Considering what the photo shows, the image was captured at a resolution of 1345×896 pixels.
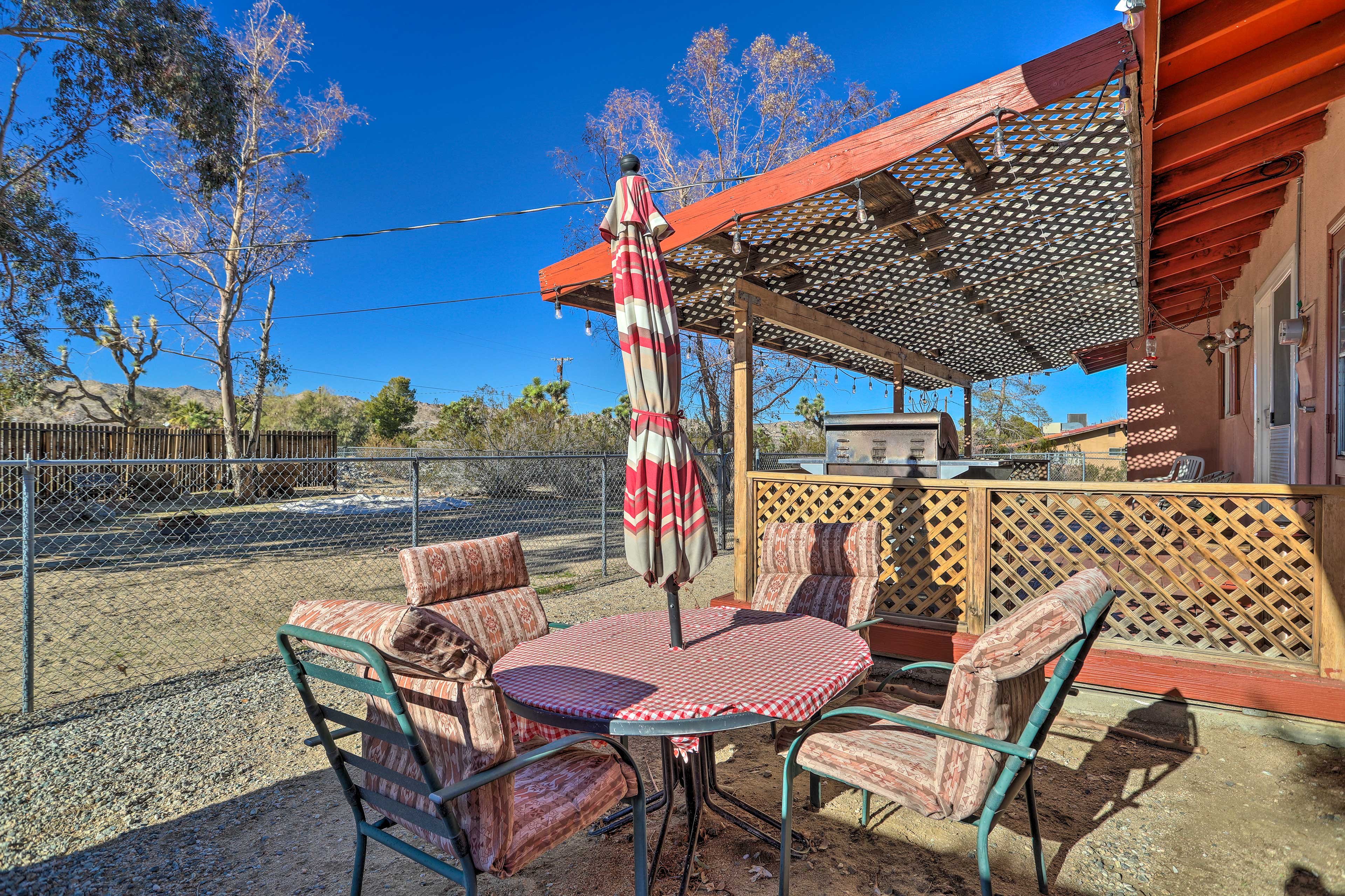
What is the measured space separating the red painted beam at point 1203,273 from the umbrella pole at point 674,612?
6.67 m

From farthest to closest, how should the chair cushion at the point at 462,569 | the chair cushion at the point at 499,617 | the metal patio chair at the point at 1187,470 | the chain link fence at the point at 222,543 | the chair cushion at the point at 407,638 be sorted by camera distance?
the metal patio chair at the point at 1187,470, the chain link fence at the point at 222,543, the chair cushion at the point at 499,617, the chair cushion at the point at 462,569, the chair cushion at the point at 407,638

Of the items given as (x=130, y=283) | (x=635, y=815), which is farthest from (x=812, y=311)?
(x=130, y=283)

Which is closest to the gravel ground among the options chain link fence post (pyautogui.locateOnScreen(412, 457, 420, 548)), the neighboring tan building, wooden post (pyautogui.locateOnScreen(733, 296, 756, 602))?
wooden post (pyautogui.locateOnScreen(733, 296, 756, 602))

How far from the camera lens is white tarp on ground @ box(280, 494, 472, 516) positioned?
12.3 metres

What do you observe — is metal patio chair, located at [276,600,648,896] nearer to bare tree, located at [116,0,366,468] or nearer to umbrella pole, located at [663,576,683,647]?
umbrella pole, located at [663,576,683,647]

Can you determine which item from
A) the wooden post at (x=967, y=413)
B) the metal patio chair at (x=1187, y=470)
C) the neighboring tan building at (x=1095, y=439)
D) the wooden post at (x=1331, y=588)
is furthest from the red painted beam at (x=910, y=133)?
the neighboring tan building at (x=1095, y=439)

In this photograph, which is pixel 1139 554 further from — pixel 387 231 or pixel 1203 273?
pixel 387 231

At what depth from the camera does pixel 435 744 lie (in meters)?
1.51

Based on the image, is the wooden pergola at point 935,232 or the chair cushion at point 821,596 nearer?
the wooden pergola at point 935,232

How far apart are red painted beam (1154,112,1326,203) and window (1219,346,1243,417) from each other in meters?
3.22

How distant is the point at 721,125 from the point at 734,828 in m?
13.1

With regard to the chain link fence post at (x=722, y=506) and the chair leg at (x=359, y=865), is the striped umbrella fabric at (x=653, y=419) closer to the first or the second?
the chair leg at (x=359, y=865)

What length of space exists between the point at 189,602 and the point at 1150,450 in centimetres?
1210

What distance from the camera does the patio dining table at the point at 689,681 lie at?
166 cm
